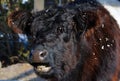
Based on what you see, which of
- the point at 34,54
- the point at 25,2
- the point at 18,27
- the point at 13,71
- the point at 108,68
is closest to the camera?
the point at 34,54

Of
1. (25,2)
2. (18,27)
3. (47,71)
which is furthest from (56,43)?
(25,2)

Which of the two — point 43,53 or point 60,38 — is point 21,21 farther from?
point 43,53

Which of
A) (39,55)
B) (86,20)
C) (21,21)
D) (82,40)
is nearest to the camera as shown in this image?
(39,55)

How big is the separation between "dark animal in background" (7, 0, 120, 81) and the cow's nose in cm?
16

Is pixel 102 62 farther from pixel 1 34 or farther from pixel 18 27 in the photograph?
pixel 1 34

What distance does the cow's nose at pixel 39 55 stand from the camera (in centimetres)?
391

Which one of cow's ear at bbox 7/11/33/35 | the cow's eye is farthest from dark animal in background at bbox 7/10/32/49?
the cow's eye

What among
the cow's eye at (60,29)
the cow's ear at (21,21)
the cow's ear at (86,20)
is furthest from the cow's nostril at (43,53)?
the cow's ear at (21,21)

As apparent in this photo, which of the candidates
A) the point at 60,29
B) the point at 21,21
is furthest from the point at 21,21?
the point at 60,29

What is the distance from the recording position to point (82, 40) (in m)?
4.25

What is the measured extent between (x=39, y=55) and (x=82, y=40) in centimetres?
51

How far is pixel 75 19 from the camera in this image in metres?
4.23

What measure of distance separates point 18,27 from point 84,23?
0.73 m

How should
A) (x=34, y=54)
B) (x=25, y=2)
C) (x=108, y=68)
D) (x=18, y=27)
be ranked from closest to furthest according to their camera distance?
(x=34, y=54) < (x=108, y=68) < (x=18, y=27) < (x=25, y=2)
